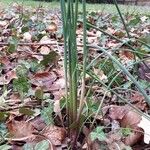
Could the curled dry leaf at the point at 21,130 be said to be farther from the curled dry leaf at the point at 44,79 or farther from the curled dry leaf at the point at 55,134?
the curled dry leaf at the point at 44,79

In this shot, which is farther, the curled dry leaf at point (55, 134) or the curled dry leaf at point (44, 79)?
the curled dry leaf at point (44, 79)

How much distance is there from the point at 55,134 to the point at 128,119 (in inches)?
7.0

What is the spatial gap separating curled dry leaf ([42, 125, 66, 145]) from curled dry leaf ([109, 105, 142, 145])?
0.46 ft

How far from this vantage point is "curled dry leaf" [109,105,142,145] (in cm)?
99

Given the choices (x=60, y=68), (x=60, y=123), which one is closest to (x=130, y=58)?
(x=60, y=68)

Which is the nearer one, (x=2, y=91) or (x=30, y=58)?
(x=2, y=91)

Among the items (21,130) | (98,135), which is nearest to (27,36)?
(21,130)

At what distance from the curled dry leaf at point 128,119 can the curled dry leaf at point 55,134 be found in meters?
0.14

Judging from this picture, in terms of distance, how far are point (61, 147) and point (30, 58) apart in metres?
0.76

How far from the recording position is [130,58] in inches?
69.6

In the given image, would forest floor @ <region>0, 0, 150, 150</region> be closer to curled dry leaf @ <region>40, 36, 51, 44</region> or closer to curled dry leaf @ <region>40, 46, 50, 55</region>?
curled dry leaf @ <region>40, 46, 50, 55</region>

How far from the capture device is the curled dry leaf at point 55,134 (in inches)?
39.3

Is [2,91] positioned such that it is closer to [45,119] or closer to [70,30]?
[45,119]

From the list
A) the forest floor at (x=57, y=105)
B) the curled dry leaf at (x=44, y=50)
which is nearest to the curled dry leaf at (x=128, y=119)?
the forest floor at (x=57, y=105)
